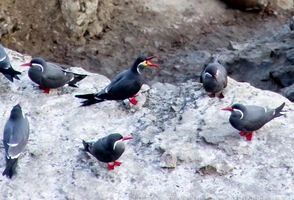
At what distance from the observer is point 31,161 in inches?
283

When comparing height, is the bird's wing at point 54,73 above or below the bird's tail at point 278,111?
below

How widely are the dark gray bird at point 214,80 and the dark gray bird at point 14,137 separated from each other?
6.03ft

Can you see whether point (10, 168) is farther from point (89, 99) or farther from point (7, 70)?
point (7, 70)

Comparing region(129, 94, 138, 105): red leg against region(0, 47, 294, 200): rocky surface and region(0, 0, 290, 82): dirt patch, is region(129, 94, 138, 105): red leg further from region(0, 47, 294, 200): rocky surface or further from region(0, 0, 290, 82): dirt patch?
region(0, 0, 290, 82): dirt patch

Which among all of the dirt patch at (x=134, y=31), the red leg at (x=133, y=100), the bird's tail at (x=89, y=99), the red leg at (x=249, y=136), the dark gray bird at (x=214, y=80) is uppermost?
the dark gray bird at (x=214, y=80)

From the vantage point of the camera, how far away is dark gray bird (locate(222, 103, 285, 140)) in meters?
7.27

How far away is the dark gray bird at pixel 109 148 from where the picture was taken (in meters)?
6.88

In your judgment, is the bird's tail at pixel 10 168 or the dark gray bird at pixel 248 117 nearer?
the bird's tail at pixel 10 168

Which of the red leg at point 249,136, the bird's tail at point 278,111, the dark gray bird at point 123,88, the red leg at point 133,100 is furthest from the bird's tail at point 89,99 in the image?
the bird's tail at point 278,111

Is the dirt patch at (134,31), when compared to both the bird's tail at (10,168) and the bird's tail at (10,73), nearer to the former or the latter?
Answer: the bird's tail at (10,73)

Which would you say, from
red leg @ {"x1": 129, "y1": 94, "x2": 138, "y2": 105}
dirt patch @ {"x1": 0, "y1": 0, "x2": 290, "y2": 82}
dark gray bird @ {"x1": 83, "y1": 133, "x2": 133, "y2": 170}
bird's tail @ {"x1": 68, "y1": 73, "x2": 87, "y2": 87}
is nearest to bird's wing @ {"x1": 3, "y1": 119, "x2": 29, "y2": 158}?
dark gray bird @ {"x1": 83, "y1": 133, "x2": 133, "y2": 170}

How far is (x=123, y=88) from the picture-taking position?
25.4ft

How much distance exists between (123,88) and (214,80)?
896 millimetres

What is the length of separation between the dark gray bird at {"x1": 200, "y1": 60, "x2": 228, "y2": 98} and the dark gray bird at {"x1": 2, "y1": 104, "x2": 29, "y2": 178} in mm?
1839
